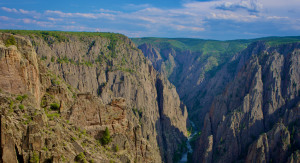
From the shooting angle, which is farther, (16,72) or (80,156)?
(80,156)

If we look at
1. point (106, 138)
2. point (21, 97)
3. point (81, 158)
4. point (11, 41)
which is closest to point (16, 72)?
point (21, 97)

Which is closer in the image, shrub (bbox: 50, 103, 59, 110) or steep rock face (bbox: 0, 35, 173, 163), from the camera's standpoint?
steep rock face (bbox: 0, 35, 173, 163)

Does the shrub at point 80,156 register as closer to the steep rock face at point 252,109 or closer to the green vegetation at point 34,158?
the green vegetation at point 34,158

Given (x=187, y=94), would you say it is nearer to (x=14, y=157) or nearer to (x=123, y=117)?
(x=123, y=117)

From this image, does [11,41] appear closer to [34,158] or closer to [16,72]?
[16,72]

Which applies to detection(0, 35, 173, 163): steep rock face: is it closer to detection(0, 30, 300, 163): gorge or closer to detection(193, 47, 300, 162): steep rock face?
detection(0, 30, 300, 163): gorge

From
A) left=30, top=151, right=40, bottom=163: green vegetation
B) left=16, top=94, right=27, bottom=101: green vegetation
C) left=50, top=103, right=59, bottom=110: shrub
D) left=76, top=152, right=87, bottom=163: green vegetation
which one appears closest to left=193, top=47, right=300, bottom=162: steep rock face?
left=76, top=152, right=87, bottom=163: green vegetation

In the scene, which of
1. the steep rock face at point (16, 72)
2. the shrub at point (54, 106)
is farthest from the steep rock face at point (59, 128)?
the steep rock face at point (16, 72)

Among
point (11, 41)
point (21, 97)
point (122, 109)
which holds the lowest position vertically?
point (122, 109)

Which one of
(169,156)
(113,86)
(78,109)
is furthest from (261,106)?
(78,109)
